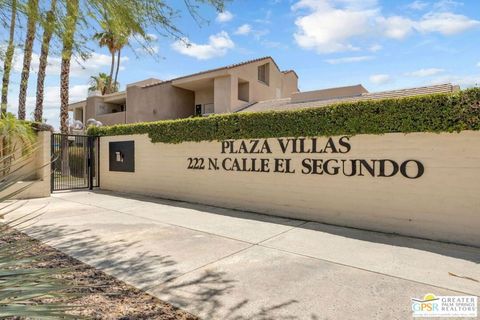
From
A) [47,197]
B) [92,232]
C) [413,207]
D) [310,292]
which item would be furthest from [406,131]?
[47,197]

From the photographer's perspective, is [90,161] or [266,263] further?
[90,161]

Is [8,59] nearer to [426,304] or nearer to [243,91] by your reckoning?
[426,304]

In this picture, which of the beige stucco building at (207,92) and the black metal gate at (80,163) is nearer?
the black metal gate at (80,163)

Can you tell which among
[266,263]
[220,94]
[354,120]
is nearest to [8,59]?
[266,263]

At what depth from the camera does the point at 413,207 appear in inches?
251

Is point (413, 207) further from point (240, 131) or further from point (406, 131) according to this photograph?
point (240, 131)

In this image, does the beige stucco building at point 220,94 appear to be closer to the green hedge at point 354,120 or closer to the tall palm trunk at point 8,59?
the green hedge at point 354,120

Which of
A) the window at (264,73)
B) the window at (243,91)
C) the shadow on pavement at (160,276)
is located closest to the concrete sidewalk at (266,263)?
the shadow on pavement at (160,276)

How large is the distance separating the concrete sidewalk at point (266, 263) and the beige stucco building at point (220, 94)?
10291 mm

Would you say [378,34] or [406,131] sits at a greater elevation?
[378,34]

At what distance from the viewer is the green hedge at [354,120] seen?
19.1ft

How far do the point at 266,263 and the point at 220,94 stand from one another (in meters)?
14.6

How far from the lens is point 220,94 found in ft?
59.6

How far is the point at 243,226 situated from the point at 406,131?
404cm
